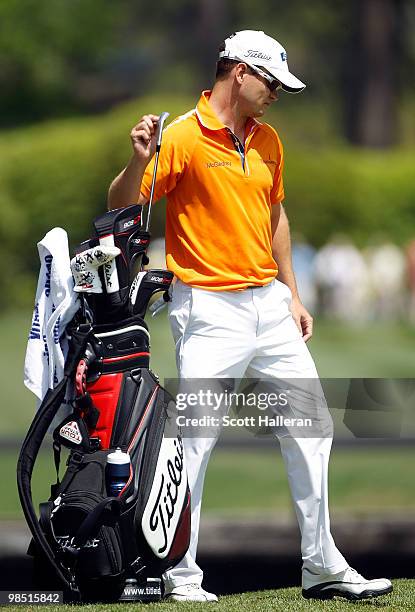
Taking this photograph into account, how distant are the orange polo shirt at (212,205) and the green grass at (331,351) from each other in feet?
32.5

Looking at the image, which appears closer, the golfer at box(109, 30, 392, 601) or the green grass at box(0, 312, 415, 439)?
the golfer at box(109, 30, 392, 601)

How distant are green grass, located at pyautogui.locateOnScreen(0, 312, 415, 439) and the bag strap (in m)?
10.1

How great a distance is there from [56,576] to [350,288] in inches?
630

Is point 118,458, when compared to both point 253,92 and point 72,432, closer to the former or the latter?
point 72,432

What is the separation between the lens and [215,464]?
11.9 m

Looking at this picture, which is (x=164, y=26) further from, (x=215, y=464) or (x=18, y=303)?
(x=215, y=464)

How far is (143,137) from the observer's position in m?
4.87

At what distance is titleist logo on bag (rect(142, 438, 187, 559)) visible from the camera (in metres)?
4.74

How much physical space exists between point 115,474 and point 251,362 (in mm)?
757

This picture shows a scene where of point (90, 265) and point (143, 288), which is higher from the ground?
point (90, 265)

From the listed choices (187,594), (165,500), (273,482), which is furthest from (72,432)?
(273,482)

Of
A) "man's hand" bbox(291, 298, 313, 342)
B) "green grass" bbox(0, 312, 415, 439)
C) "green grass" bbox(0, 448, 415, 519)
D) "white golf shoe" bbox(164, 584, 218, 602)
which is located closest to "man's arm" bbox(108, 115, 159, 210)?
"man's hand" bbox(291, 298, 313, 342)

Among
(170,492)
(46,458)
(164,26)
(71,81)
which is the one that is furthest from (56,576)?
(164,26)

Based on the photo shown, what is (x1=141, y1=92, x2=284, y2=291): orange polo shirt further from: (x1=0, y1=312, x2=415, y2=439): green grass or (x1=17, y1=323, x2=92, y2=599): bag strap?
(x1=0, y1=312, x2=415, y2=439): green grass
